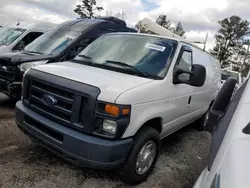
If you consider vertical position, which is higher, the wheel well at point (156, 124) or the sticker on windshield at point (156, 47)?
the sticker on windshield at point (156, 47)

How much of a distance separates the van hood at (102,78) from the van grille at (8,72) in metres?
2.07

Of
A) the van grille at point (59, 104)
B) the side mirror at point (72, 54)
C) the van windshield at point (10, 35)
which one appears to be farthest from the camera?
the van windshield at point (10, 35)

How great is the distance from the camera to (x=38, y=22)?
9.48 meters

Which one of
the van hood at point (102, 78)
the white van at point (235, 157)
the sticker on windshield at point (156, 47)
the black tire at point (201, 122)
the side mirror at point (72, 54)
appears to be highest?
the sticker on windshield at point (156, 47)

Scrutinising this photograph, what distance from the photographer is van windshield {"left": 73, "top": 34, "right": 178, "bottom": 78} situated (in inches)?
138

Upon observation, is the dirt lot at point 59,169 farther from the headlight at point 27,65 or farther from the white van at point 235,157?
the white van at point 235,157

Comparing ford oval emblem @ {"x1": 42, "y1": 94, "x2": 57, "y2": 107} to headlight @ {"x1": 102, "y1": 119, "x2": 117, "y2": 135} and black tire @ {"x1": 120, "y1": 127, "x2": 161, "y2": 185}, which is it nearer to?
headlight @ {"x1": 102, "y1": 119, "x2": 117, "y2": 135}

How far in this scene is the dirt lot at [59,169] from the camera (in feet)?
10.1

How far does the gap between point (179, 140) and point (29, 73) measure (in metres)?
3.37

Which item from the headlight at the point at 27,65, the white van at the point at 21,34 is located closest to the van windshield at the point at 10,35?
the white van at the point at 21,34

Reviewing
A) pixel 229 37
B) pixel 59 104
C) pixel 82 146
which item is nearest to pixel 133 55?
pixel 59 104

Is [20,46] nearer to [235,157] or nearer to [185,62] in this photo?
[185,62]

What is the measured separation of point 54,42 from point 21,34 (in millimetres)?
3410

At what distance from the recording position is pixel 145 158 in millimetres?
3293
